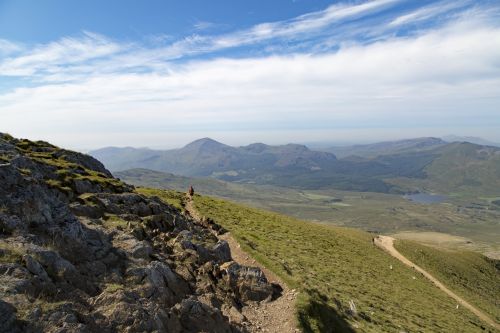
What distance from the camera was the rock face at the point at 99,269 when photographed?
15234 mm

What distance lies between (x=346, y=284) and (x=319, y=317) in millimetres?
16190

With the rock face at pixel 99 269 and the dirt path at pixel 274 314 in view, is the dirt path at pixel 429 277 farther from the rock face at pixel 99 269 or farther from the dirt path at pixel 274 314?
the rock face at pixel 99 269

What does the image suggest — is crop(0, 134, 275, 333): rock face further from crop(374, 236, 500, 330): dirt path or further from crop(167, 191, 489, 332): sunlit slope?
crop(374, 236, 500, 330): dirt path

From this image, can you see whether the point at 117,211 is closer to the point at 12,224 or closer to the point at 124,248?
the point at 124,248

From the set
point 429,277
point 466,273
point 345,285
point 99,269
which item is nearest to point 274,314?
point 99,269

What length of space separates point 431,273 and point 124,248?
65.3 metres

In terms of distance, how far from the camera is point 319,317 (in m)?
26.3

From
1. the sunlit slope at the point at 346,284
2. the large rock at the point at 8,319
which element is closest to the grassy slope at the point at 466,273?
the sunlit slope at the point at 346,284

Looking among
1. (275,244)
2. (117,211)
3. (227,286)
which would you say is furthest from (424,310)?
(117,211)

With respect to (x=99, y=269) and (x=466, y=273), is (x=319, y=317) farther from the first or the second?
(x=466, y=273)

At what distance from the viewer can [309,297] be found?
27.6 meters

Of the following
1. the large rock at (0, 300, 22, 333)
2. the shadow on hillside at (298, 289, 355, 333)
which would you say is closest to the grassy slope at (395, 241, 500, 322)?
the shadow on hillside at (298, 289, 355, 333)

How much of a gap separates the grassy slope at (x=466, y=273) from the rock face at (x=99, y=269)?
167 feet

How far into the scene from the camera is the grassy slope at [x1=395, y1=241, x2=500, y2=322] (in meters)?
62.8
